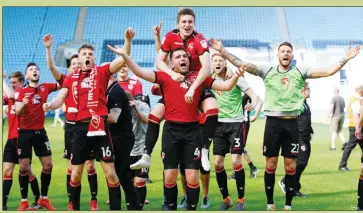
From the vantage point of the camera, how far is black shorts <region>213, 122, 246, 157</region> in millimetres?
9359

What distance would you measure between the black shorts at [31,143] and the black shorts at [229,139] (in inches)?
102

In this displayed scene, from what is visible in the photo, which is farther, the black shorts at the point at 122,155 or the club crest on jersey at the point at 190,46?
the black shorts at the point at 122,155

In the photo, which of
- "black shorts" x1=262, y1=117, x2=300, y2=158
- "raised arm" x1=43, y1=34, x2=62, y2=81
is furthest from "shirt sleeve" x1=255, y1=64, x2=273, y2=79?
"raised arm" x1=43, y1=34, x2=62, y2=81

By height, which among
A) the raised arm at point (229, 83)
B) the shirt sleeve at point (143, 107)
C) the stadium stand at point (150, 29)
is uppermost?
the stadium stand at point (150, 29)

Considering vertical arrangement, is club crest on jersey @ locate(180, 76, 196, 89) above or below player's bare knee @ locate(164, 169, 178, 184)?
above

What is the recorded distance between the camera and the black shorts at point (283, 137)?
8594mm

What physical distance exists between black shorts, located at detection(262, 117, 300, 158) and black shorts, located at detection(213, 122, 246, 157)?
0.78m

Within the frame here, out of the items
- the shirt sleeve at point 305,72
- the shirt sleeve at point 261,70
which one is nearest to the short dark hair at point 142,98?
the shirt sleeve at point 261,70

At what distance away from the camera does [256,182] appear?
12562 millimetres

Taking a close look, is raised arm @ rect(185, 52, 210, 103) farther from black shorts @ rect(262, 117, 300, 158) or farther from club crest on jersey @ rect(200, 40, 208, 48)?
black shorts @ rect(262, 117, 300, 158)

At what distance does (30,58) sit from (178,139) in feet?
97.4

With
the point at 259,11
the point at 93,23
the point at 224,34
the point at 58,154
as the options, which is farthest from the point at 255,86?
the point at 58,154

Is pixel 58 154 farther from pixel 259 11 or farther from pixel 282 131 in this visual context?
pixel 259 11

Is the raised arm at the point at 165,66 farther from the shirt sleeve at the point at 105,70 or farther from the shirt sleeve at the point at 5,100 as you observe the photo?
the shirt sleeve at the point at 5,100
